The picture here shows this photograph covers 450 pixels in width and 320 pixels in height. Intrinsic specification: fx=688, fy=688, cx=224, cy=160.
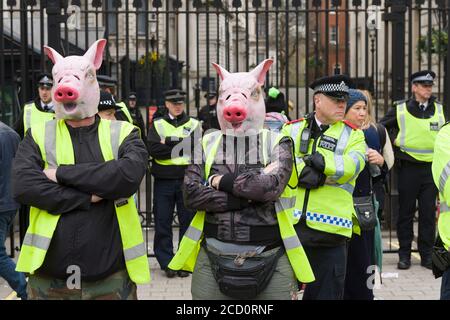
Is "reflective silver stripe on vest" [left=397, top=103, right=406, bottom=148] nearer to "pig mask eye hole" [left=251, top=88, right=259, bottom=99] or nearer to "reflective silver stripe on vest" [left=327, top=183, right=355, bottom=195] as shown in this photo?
"reflective silver stripe on vest" [left=327, top=183, right=355, bottom=195]

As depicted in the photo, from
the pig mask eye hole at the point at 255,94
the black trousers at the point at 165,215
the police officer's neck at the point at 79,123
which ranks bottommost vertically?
the black trousers at the point at 165,215

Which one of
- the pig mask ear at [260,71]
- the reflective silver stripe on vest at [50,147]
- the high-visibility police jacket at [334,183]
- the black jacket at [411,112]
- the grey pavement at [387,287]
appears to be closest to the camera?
the reflective silver stripe on vest at [50,147]

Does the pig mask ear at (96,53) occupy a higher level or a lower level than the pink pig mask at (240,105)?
higher

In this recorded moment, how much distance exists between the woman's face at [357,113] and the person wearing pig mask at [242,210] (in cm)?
158

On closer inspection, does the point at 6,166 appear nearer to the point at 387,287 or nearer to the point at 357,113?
the point at 357,113

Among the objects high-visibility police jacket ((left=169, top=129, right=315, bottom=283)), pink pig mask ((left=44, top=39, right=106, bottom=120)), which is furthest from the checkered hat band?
pink pig mask ((left=44, top=39, right=106, bottom=120))

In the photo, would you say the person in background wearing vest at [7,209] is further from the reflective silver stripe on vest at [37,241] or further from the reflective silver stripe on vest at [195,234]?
the reflective silver stripe on vest at [195,234]

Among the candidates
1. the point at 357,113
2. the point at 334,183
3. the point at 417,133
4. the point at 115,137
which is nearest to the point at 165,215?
the point at 357,113

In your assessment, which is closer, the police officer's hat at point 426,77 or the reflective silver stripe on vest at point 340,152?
the reflective silver stripe on vest at point 340,152

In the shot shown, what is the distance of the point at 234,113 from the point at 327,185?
1.13m

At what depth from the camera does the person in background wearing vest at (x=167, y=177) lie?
24.2 feet

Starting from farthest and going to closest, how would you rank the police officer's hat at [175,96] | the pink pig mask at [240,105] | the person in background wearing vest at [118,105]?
the police officer's hat at [175,96], the person in background wearing vest at [118,105], the pink pig mask at [240,105]

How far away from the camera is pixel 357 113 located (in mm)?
5586

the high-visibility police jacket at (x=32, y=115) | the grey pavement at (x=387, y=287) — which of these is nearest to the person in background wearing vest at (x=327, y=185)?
the grey pavement at (x=387, y=287)
